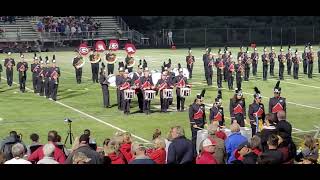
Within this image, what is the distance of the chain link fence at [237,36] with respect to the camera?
189ft

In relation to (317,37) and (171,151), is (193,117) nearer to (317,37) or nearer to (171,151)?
(171,151)

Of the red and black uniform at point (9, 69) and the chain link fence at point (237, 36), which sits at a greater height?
the chain link fence at point (237, 36)

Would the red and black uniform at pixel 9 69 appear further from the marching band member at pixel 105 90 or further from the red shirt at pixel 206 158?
the red shirt at pixel 206 158

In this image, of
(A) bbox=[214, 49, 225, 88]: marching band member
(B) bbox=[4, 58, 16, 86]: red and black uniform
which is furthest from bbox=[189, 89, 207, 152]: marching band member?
(B) bbox=[4, 58, 16, 86]: red and black uniform

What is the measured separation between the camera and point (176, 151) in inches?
385

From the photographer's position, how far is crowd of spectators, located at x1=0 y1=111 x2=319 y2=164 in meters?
8.74

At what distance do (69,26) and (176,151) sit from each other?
1805 inches

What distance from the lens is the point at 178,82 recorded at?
22.2 m

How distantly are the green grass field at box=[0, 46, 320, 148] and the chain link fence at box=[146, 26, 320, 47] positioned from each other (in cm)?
2492

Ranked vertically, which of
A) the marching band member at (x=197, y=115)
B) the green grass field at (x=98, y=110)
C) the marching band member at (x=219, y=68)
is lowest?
the green grass field at (x=98, y=110)

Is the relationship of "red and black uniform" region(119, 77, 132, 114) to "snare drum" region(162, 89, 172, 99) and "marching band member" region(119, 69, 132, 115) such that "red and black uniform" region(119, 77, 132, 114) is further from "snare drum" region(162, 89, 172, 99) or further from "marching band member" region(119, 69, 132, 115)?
"snare drum" region(162, 89, 172, 99)

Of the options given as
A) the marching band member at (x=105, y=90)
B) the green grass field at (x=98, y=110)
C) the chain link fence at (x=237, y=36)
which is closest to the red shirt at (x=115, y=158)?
the green grass field at (x=98, y=110)

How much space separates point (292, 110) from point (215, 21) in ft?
121
